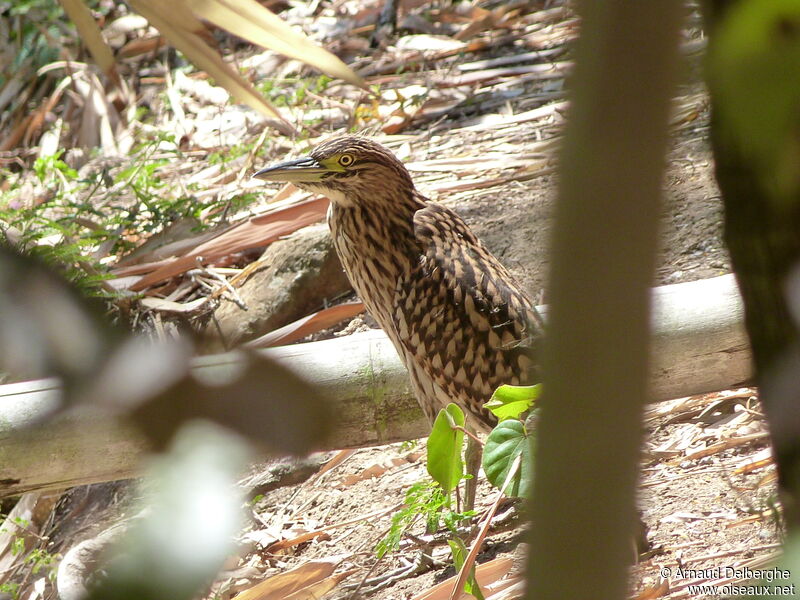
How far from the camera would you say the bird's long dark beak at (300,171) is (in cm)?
372

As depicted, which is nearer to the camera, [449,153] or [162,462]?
[162,462]

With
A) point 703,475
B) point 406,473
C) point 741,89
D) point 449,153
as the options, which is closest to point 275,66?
point 449,153

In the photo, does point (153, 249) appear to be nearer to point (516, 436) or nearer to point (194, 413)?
point (516, 436)

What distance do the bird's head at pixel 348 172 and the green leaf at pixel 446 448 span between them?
5.42 ft

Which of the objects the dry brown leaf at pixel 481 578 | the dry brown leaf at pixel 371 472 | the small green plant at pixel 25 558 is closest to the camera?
the dry brown leaf at pixel 481 578

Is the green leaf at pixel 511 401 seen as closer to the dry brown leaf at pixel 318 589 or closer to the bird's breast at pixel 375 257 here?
the dry brown leaf at pixel 318 589

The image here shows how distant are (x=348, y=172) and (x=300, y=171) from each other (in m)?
0.19

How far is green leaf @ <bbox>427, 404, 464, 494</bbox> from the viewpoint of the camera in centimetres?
227

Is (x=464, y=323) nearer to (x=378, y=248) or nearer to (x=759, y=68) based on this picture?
(x=378, y=248)

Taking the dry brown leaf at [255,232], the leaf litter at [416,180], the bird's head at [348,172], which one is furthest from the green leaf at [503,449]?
the dry brown leaf at [255,232]

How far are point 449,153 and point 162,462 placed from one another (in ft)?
19.3

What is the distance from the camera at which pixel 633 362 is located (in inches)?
15.9

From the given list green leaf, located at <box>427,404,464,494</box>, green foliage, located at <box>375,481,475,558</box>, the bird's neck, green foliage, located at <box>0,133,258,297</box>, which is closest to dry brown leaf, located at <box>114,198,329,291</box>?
green foliage, located at <box>0,133,258,297</box>

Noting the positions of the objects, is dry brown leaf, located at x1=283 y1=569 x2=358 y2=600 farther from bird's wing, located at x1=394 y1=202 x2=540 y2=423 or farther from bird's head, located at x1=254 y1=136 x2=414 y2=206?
bird's head, located at x1=254 y1=136 x2=414 y2=206
